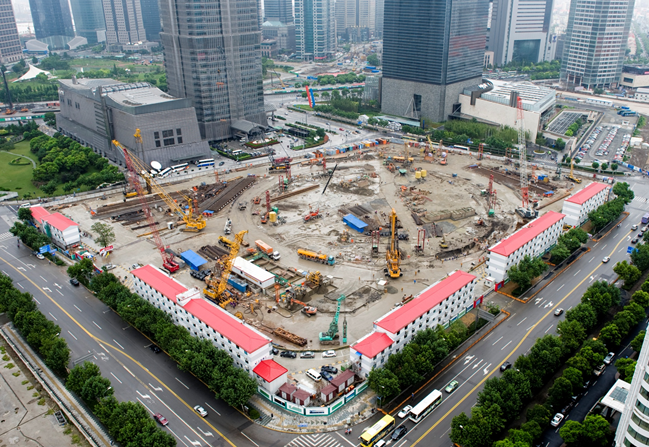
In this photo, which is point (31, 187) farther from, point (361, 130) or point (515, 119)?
point (515, 119)

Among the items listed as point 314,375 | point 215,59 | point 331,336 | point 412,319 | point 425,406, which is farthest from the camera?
point 215,59

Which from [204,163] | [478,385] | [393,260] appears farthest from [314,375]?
[204,163]

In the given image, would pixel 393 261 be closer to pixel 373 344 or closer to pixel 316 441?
pixel 373 344

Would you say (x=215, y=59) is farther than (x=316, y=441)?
Yes

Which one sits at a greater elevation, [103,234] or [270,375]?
[103,234]

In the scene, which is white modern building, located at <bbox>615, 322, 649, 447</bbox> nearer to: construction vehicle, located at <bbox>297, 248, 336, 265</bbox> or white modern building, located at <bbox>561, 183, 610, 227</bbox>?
construction vehicle, located at <bbox>297, 248, 336, 265</bbox>

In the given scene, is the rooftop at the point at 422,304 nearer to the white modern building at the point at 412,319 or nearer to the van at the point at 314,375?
the white modern building at the point at 412,319

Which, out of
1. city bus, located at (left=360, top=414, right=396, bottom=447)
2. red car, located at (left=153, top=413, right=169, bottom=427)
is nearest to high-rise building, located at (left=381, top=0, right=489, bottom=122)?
city bus, located at (left=360, top=414, right=396, bottom=447)
